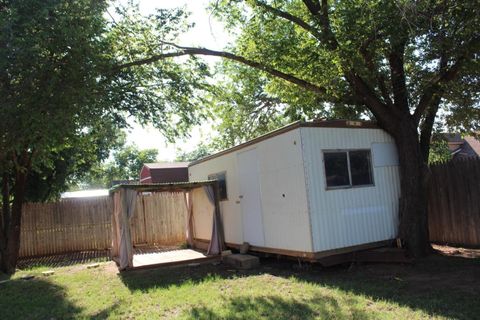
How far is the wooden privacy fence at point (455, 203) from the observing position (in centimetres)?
1017

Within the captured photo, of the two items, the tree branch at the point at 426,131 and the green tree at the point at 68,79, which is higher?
the green tree at the point at 68,79

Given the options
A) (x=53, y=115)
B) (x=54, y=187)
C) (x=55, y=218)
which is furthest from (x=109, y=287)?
(x=54, y=187)

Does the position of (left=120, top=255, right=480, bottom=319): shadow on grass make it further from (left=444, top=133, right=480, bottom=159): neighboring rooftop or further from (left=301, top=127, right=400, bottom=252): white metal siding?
(left=444, top=133, right=480, bottom=159): neighboring rooftop

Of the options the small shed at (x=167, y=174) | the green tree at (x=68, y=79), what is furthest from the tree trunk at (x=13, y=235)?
the small shed at (x=167, y=174)

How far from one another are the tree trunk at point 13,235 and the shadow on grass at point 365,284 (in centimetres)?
380

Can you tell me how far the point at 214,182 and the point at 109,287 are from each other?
447 centimetres

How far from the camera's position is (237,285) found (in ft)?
27.6

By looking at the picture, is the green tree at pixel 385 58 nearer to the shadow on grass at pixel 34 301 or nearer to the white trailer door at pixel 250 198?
the white trailer door at pixel 250 198

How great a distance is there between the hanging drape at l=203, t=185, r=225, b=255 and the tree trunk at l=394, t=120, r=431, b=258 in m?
4.79

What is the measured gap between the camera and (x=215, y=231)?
481 inches

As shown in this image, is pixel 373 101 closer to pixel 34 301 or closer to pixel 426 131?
pixel 426 131

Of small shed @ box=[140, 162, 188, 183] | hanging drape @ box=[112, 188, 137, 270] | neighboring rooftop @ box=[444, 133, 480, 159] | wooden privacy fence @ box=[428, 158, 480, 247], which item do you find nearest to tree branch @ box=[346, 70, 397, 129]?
wooden privacy fence @ box=[428, 158, 480, 247]

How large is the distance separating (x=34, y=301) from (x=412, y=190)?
798cm

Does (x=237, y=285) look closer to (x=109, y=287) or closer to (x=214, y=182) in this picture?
(x=109, y=287)
